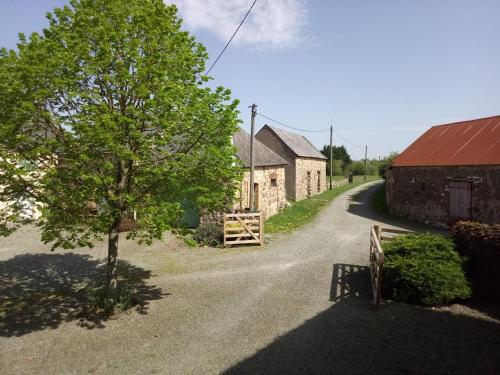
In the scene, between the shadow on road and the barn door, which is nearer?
the barn door

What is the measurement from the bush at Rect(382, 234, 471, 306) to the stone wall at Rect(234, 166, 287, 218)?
9163 millimetres

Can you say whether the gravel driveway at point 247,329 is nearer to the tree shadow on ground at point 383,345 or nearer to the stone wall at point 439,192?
the tree shadow on ground at point 383,345

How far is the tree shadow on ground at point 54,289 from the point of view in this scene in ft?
24.9

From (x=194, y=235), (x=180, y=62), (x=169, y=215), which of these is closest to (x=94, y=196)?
(x=169, y=215)

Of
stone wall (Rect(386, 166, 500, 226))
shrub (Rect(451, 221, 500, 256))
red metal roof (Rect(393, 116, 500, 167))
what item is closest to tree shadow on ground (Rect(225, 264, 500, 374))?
shrub (Rect(451, 221, 500, 256))

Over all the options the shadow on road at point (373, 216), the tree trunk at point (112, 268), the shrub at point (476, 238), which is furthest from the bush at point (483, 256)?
the tree trunk at point (112, 268)

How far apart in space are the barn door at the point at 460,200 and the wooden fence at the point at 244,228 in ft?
32.7

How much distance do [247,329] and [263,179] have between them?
12.9m

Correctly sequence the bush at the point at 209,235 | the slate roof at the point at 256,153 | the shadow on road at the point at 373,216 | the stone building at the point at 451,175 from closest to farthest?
1. the bush at the point at 209,235
2. the stone building at the point at 451,175
3. the shadow on road at the point at 373,216
4. the slate roof at the point at 256,153

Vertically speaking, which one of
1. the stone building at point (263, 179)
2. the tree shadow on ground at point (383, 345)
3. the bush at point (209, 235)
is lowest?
the tree shadow on ground at point (383, 345)

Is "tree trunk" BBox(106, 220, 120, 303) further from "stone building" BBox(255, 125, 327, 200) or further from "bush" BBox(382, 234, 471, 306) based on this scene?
"stone building" BBox(255, 125, 327, 200)

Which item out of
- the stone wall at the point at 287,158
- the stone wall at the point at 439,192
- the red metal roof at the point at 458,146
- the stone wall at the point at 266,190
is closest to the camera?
the stone wall at the point at 439,192

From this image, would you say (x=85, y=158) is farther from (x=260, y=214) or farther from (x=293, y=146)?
(x=293, y=146)

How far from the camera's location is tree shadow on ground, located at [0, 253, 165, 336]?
24.9 ft
